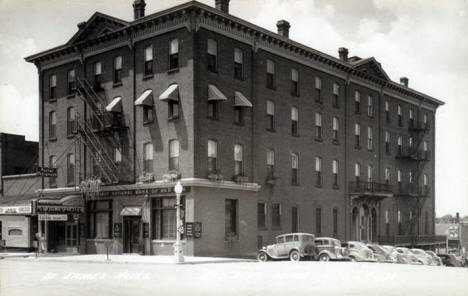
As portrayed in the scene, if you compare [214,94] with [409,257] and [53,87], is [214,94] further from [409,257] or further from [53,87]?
[53,87]

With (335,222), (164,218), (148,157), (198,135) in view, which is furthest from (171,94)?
(335,222)

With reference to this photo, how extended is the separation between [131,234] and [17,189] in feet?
43.1

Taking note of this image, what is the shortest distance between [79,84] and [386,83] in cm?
2763

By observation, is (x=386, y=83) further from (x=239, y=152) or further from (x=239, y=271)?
(x=239, y=271)

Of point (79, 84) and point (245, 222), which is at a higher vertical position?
point (79, 84)

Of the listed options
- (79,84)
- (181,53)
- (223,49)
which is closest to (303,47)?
(223,49)

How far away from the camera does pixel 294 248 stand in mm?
31516

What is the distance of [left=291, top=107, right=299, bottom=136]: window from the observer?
42250 mm

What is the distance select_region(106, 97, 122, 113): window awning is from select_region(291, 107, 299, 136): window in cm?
1235

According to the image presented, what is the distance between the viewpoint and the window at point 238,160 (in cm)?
3662

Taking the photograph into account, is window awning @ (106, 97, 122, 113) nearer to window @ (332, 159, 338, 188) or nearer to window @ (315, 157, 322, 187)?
window @ (315, 157, 322, 187)

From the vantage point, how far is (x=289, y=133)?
41750mm

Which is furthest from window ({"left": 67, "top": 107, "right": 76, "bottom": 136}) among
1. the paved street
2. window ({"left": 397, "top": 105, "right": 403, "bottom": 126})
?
window ({"left": 397, "top": 105, "right": 403, "bottom": 126})

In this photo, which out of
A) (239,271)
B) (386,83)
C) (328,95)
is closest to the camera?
(239,271)
